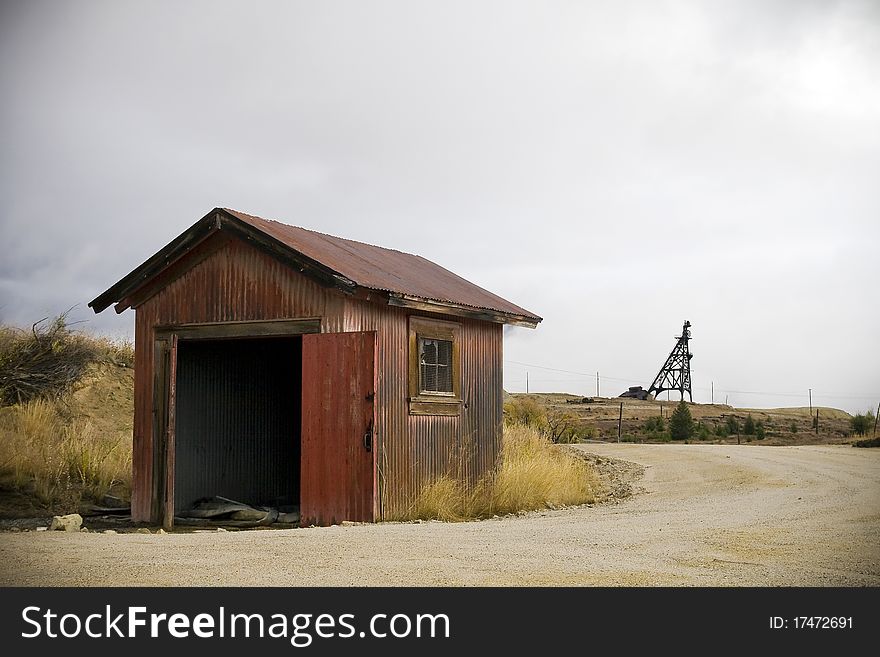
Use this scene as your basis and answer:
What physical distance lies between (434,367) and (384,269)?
1.68 meters

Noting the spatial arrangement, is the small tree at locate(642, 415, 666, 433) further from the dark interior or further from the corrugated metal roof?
the dark interior

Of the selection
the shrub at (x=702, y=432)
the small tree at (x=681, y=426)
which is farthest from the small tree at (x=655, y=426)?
the shrub at (x=702, y=432)

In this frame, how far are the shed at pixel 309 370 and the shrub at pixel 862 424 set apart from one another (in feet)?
70.6

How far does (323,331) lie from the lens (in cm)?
1283

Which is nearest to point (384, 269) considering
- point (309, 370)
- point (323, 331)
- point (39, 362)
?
point (323, 331)

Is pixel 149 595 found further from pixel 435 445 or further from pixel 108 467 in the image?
pixel 108 467

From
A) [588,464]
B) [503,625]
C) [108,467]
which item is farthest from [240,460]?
[503,625]

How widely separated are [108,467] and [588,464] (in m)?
9.63

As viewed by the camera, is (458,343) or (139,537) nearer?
(139,537)

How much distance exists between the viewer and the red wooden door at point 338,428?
1257 centimetres

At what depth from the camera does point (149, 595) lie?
21.4 ft

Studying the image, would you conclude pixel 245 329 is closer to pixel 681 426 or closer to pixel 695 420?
pixel 681 426

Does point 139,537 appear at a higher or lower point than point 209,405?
lower

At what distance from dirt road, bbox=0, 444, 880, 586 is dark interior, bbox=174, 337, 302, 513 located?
13.2 ft
